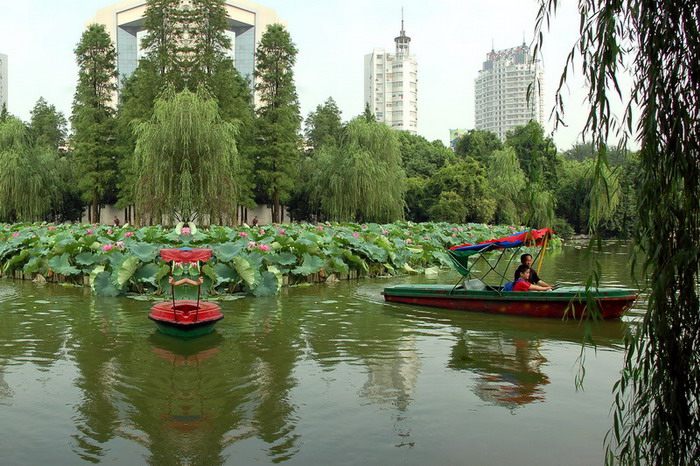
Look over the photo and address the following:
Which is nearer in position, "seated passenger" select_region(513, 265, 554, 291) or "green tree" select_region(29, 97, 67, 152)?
"seated passenger" select_region(513, 265, 554, 291)

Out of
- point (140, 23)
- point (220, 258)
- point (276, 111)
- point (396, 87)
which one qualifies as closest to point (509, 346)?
point (220, 258)

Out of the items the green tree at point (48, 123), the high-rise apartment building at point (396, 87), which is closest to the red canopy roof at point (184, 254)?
the green tree at point (48, 123)

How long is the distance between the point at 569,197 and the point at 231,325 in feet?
115

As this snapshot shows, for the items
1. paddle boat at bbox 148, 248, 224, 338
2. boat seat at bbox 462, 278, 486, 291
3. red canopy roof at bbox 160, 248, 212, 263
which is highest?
red canopy roof at bbox 160, 248, 212, 263

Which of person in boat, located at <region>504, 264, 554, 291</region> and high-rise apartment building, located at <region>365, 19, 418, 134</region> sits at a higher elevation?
high-rise apartment building, located at <region>365, 19, 418, 134</region>

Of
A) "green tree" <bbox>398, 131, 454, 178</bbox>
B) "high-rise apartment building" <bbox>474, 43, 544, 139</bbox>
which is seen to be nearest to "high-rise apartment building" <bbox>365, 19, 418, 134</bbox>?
"high-rise apartment building" <bbox>474, 43, 544, 139</bbox>

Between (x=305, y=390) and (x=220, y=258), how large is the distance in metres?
5.94

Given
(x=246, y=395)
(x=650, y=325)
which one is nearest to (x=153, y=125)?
(x=246, y=395)

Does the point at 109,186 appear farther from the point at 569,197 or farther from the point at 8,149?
the point at 569,197

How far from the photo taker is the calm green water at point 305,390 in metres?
4.22

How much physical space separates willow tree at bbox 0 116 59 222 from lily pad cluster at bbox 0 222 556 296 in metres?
10.9

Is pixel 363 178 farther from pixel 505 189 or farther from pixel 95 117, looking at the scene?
pixel 505 189

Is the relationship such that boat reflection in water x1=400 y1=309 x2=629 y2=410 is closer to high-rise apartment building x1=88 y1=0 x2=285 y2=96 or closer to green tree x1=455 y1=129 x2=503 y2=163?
green tree x1=455 y1=129 x2=503 y2=163

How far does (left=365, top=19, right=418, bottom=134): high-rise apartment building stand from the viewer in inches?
3930
